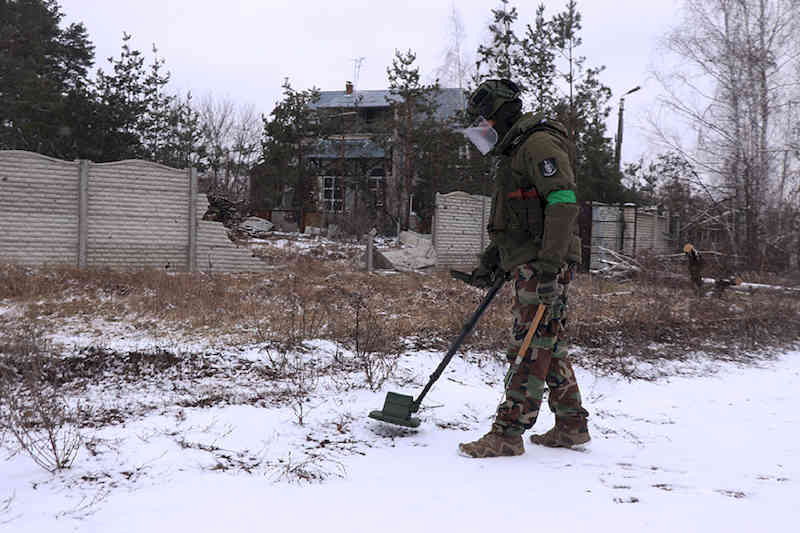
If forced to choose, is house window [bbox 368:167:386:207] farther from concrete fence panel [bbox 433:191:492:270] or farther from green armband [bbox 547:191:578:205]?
green armband [bbox 547:191:578:205]

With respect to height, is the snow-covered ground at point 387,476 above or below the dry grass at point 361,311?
below

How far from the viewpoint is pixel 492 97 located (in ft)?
10.7

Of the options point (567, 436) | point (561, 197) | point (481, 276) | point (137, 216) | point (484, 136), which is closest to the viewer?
point (561, 197)

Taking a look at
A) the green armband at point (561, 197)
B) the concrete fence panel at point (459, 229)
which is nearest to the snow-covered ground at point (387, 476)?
the green armband at point (561, 197)

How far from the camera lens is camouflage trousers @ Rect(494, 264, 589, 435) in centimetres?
304

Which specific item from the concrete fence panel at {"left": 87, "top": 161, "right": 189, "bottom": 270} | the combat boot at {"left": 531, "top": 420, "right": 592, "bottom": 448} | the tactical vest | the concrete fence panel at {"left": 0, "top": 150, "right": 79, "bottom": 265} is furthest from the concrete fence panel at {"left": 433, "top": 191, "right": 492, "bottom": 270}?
the combat boot at {"left": 531, "top": 420, "right": 592, "bottom": 448}

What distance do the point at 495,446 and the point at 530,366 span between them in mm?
460

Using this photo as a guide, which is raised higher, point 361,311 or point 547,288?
point 547,288

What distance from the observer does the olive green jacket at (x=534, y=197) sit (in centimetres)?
288

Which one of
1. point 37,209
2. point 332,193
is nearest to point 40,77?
point 332,193

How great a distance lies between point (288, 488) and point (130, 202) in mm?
9077

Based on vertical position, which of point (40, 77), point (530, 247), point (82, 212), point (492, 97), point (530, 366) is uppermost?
point (40, 77)

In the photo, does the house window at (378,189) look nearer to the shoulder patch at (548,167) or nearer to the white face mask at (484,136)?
the white face mask at (484,136)

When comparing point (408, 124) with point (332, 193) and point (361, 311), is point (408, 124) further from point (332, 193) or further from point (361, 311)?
point (361, 311)
